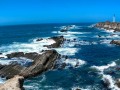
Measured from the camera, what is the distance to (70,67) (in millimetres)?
51281

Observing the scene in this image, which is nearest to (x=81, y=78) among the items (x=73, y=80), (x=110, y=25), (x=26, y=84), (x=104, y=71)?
(x=73, y=80)

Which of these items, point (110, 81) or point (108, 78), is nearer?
point (110, 81)

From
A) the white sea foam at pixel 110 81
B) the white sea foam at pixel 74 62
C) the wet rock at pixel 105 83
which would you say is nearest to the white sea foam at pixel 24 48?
the white sea foam at pixel 74 62

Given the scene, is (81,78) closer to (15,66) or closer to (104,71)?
(104,71)

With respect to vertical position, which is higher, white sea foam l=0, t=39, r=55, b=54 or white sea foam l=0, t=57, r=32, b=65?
white sea foam l=0, t=57, r=32, b=65

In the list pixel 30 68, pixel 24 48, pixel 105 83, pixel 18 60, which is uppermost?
pixel 30 68

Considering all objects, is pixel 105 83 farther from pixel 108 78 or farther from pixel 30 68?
pixel 30 68

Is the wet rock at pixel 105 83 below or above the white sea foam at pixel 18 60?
below

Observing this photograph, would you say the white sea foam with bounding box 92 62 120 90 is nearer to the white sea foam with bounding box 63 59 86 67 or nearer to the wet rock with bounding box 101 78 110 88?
the wet rock with bounding box 101 78 110 88

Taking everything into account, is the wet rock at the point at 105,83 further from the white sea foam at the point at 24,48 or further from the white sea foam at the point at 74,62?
the white sea foam at the point at 24,48

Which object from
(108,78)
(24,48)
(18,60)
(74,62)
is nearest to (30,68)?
(18,60)

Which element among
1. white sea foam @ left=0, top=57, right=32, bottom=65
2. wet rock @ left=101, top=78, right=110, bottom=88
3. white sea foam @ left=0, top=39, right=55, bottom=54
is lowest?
wet rock @ left=101, top=78, right=110, bottom=88

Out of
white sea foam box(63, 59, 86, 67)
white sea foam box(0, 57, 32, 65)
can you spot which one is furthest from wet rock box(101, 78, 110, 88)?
white sea foam box(0, 57, 32, 65)

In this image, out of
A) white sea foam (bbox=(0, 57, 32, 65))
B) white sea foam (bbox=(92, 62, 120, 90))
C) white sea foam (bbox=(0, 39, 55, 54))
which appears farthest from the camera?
white sea foam (bbox=(0, 39, 55, 54))
